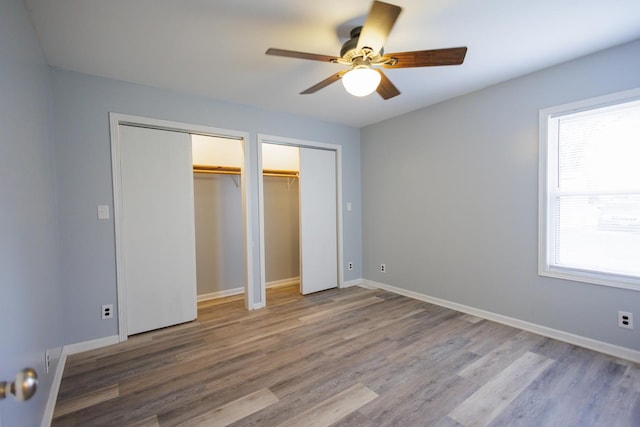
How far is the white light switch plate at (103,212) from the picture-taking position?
267 cm

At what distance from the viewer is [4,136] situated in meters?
1.23

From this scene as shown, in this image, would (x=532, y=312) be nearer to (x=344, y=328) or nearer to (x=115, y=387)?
(x=344, y=328)

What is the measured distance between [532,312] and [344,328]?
186 cm

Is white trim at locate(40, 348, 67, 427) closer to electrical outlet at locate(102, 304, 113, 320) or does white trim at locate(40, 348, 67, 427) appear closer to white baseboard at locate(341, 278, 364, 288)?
electrical outlet at locate(102, 304, 113, 320)

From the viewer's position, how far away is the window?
2.30 m

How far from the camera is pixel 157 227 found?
300 cm

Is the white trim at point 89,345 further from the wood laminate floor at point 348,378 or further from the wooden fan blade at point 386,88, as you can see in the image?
the wooden fan blade at point 386,88

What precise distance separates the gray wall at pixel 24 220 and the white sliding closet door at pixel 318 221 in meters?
2.65

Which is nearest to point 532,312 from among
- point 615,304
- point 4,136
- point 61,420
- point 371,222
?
point 615,304

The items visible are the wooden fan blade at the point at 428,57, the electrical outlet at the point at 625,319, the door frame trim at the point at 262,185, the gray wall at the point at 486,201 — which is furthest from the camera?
the door frame trim at the point at 262,185

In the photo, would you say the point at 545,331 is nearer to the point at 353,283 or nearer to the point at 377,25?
the point at 353,283

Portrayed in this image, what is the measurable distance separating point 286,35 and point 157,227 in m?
2.25

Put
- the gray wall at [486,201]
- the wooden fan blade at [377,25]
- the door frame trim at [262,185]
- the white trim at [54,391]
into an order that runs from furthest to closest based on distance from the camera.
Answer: the door frame trim at [262,185] < the gray wall at [486,201] < the white trim at [54,391] < the wooden fan blade at [377,25]

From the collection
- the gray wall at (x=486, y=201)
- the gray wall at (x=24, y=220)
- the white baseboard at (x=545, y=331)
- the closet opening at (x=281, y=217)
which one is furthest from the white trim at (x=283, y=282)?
the gray wall at (x=24, y=220)
